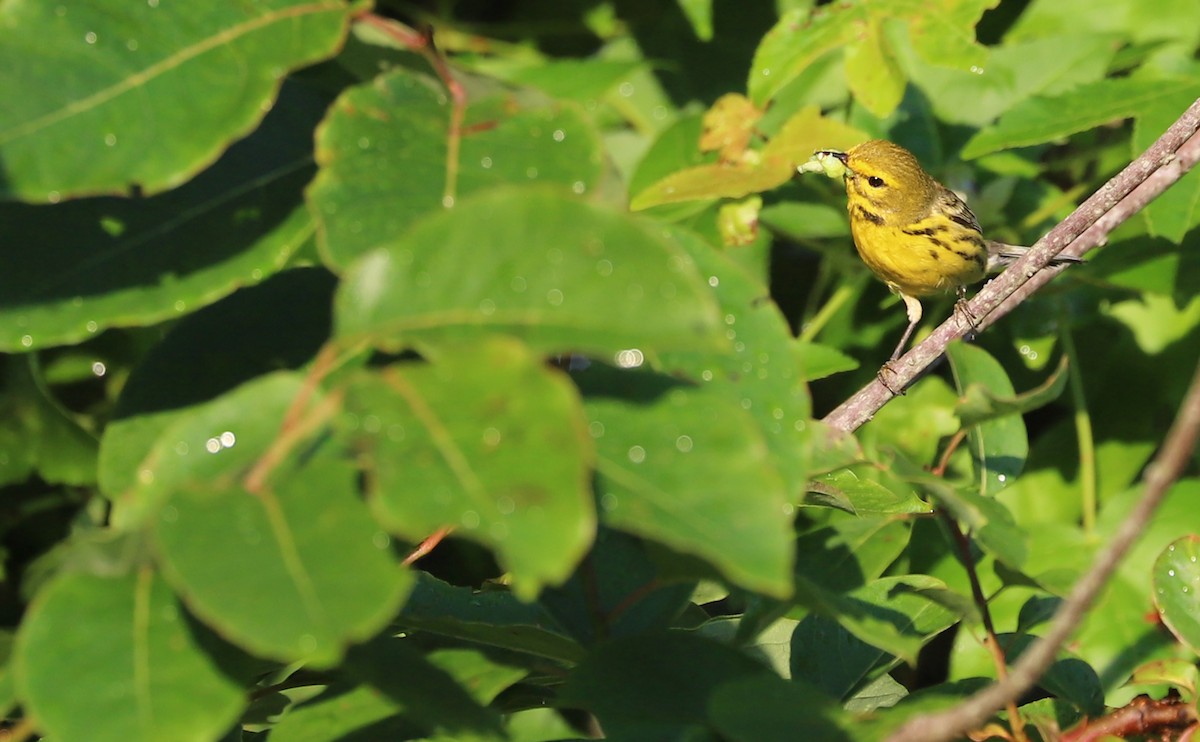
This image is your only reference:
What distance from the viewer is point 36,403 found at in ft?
8.77

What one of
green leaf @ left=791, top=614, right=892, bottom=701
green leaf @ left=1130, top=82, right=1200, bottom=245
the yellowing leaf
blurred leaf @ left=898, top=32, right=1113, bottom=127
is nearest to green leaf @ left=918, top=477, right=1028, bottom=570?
green leaf @ left=791, top=614, right=892, bottom=701

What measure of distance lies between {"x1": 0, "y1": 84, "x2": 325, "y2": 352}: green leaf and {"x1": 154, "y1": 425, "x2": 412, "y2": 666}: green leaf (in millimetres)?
342

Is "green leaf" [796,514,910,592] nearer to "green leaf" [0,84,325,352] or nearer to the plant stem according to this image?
"green leaf" [0,84,325,352]

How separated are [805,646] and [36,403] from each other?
1.86m

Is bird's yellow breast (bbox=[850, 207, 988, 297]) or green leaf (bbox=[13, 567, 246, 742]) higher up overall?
green leaf (bbox=[13, 567, 246, 742])

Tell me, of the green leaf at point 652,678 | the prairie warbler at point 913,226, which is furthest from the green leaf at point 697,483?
the prairie warbler at point 913,226

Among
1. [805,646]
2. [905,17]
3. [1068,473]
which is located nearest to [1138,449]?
[1068,473]

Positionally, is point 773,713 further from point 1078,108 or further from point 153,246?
point 1078,108

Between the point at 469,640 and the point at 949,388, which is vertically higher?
the point at 469,640

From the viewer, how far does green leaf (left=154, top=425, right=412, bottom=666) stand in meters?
0.78

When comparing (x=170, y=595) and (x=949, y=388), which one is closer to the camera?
(x=170, y=595)

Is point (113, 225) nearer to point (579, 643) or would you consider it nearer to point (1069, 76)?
point (579, 643)

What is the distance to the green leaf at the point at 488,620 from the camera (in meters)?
1.22

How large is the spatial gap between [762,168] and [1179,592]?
3.52ft
